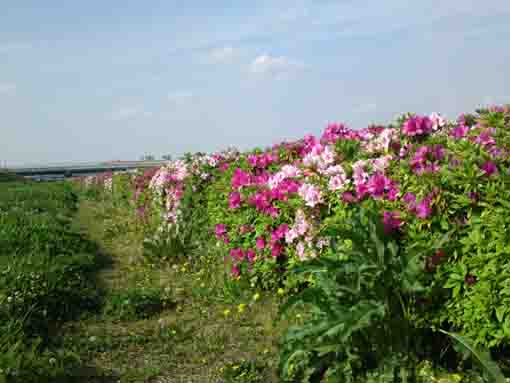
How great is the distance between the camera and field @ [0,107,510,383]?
10.8 feet

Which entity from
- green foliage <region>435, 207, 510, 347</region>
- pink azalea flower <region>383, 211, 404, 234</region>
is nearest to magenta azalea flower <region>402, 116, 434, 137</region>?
pink azalea flower <region>383, 211, 404, 234</region>

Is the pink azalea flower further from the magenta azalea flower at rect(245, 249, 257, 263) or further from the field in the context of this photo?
the magenta azalea flower at rect(245, 249, 257, 263)

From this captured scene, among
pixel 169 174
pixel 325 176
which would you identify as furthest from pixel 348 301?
pixel 169 174

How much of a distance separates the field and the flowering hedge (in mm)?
13

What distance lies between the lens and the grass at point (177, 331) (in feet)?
13.8

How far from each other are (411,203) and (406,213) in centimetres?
11

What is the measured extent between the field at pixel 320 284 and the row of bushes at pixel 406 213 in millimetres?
13

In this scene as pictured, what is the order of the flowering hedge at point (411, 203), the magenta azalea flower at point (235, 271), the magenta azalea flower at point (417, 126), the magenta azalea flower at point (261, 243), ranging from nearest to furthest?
the flowering hedge at point (411, 203) → the magenta azalea flower at point (417, 126) → the magenta azalea flower at point (261, 243) → the magenta azalea flower at point (235, 271)

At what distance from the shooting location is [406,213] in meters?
3.62

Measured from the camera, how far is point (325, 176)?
4566 mm

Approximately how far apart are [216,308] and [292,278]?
3.77ft

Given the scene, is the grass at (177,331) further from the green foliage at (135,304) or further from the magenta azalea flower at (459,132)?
the magenta azalea flower at (459,132)

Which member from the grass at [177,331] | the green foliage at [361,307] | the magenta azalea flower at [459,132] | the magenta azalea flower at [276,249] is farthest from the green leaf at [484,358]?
the magenta azalea flower at [276,249]

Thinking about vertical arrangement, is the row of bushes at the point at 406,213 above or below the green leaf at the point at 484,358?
above
